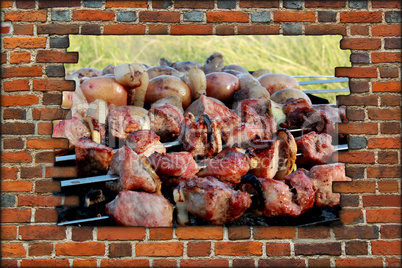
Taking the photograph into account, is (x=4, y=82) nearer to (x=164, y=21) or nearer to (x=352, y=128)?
(x=164, y=21)

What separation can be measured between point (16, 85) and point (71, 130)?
18.2 inches

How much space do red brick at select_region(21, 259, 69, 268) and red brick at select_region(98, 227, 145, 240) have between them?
23 cm

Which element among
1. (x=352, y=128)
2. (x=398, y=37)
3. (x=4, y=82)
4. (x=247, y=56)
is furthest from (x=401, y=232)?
(x=247, y=56)

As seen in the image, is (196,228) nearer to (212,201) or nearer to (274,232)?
(212,201)

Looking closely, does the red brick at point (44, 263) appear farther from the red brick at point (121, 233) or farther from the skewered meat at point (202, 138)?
the skewered meat at point (202, 138)

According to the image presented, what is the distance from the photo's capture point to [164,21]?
7.57 ft

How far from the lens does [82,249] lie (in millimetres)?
2207

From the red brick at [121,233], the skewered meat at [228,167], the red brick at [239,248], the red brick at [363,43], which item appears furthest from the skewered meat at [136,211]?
the red brick at [363,43]

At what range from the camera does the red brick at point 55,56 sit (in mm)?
2260

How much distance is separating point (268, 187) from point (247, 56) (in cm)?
606

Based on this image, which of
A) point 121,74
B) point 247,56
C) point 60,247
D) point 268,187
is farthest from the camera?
point 247,56

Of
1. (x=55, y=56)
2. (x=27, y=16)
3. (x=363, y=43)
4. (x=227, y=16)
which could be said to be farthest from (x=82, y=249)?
(x=363, y=43)

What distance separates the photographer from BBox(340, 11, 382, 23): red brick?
235 centimetres

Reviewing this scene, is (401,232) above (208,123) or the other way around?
the other way around
